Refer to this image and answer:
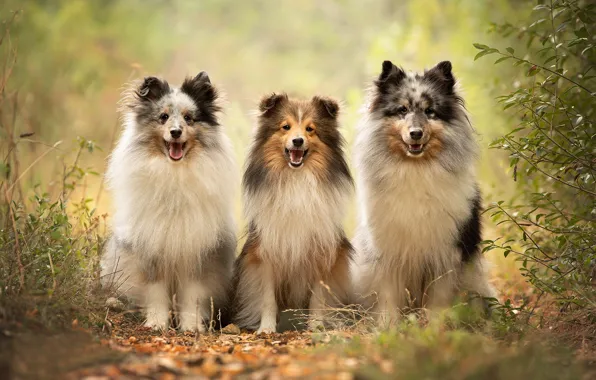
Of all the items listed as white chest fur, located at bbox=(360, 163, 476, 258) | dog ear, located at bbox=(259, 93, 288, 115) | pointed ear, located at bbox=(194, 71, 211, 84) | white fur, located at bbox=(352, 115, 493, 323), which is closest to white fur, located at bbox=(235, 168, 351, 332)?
white fur, located at bbox=(352, 115, 493, 323)

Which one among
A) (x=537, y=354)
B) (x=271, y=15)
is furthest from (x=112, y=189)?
(x=271, y=15)

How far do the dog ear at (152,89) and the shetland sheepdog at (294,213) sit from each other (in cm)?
80

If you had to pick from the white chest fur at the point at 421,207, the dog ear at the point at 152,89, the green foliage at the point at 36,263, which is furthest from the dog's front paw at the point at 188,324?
the dog ear at the point at 152,89

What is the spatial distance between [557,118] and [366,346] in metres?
2.80

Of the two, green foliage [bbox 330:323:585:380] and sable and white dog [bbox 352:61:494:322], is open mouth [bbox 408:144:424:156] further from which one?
green foliage [bbox 330:323:585:380]

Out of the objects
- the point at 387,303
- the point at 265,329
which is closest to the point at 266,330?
the point at 265,329

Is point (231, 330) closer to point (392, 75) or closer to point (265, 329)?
point (265, 329)

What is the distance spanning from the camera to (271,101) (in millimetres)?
5039

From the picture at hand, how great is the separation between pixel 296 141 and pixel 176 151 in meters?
0.93

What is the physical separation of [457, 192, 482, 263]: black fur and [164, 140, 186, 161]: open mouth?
225cm

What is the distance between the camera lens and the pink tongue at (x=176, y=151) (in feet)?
15.9

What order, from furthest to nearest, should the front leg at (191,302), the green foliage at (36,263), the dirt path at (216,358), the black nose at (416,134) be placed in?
the front leg at (191,302), the black nose at (416,134), the green foliage at (36,263), the dirt path at (216,358)

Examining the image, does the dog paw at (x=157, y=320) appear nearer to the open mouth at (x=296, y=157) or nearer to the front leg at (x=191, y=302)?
the front leg at (x=191, y=302)

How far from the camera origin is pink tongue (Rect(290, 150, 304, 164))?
4.91 m
